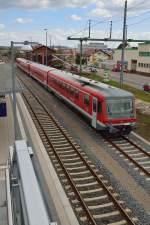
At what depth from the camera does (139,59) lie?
265 feet

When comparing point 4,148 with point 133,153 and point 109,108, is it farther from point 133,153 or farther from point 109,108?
point 133,153

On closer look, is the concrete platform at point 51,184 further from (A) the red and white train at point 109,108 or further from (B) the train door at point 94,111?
(A) the red and white train at point 109,108

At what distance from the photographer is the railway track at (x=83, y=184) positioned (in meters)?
11.6

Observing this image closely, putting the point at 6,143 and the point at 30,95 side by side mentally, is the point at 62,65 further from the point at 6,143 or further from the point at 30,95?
the point at 6,143

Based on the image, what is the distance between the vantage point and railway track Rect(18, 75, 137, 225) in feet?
38.1

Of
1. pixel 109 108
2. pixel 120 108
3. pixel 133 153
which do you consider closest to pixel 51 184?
pixel 133 153

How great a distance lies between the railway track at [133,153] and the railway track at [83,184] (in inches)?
77.0

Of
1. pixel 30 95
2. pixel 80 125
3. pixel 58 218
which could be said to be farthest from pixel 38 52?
pixel 58 218

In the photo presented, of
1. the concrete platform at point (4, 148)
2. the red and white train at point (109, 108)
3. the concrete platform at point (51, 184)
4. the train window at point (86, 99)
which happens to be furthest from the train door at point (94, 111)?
the concrete platform at point (4, 148)

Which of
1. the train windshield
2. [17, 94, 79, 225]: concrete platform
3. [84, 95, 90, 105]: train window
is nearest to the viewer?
[17, 94, 79, 225]: concrete platform

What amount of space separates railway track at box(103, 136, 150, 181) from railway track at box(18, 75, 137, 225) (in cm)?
196

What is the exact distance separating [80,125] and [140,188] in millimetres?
10904

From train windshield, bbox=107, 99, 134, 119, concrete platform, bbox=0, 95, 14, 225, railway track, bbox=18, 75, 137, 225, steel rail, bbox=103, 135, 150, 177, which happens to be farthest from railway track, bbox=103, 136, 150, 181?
concrete platform, bbox=0, 95, 14, 225

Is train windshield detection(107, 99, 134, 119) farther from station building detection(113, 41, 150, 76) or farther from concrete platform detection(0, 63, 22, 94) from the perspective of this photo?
station building detection(113, 41, 150, 76)
